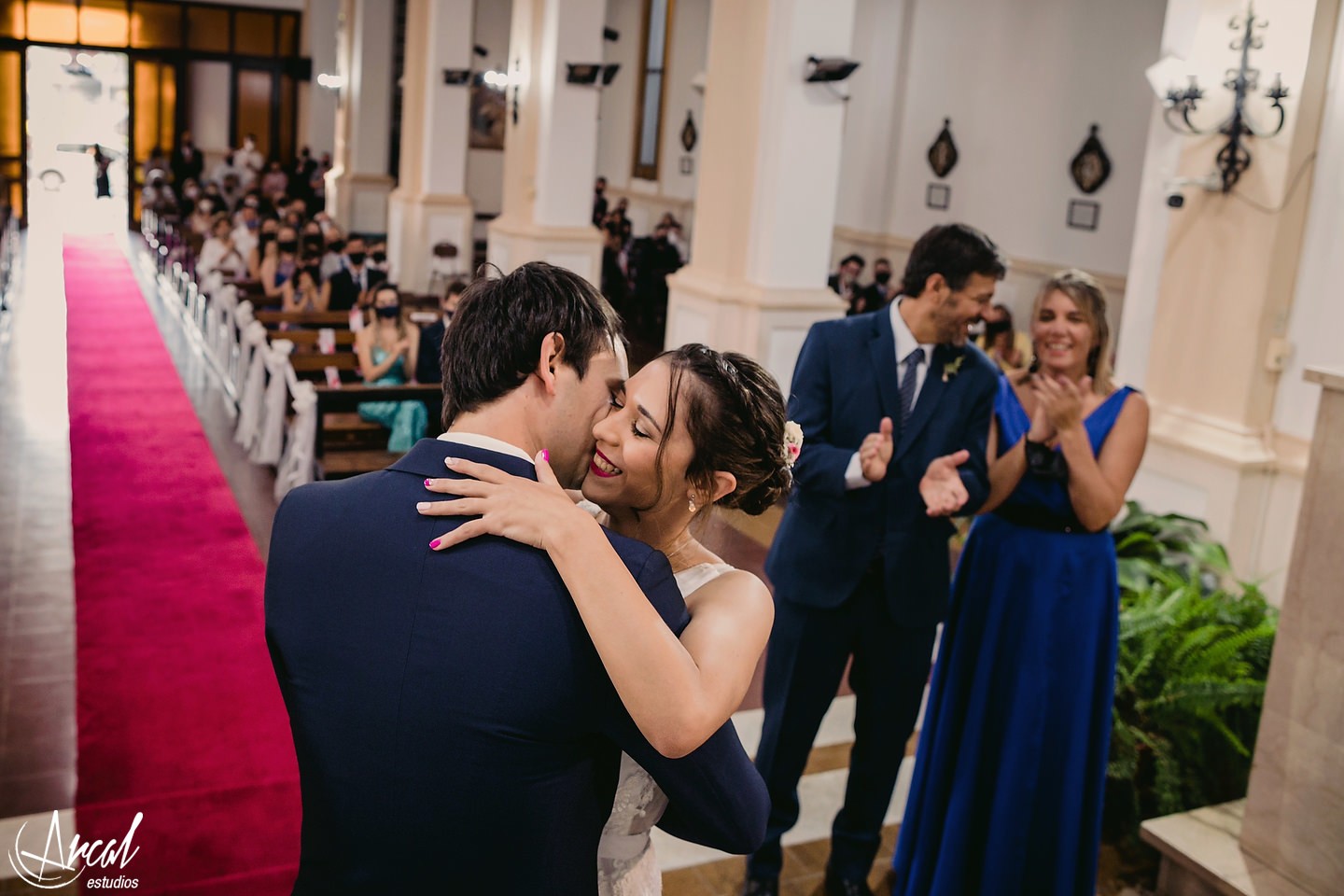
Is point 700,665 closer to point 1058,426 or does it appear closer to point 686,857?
point 1058,426

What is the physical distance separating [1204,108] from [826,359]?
3951mm

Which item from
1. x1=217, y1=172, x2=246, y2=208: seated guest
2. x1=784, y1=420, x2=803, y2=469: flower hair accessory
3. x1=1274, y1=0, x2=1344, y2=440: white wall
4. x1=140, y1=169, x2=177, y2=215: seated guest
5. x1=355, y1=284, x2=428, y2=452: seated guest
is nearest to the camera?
x1=784, y1=420, x2=803, y2=469: flower hair accessory

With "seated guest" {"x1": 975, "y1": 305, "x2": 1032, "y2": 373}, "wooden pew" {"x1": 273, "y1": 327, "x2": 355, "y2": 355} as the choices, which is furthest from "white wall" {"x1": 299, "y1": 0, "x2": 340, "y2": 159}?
"seated guest" {"x1": 975, "y1": 305, "x2": 1032, "y2": 373}

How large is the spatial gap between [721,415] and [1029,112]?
11563 mm

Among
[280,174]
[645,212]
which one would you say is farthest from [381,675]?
[280,174]

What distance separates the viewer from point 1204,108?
6.30m

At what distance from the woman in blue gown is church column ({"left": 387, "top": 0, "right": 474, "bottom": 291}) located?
12.5m

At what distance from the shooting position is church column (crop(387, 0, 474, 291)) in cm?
1465

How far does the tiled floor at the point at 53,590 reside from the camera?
12.8ft

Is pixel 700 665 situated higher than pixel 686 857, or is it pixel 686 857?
pixel 700 665

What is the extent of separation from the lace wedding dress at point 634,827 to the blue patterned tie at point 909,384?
1.57 metres

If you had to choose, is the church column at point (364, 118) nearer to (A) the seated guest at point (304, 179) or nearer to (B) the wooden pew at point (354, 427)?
(A) the seated guest at point (304, 179)

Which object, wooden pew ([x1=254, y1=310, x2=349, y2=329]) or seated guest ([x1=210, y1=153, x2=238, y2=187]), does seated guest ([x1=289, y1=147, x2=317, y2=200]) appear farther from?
wooden pew ([x1=254, y1=310, x2=349, y2=329])

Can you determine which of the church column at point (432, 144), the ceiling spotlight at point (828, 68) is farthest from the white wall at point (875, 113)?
the ceiling spotlight at point (828, 68)
